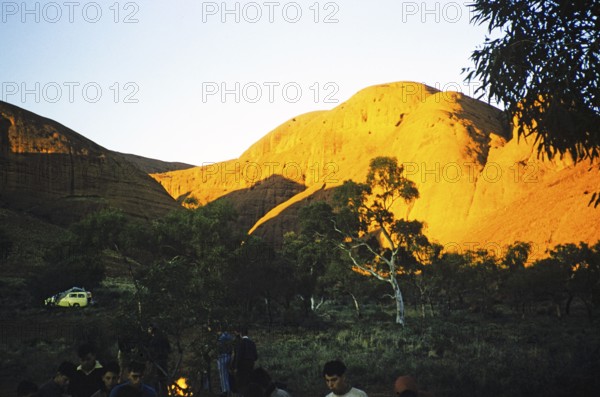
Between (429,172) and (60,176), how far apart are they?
210 feet

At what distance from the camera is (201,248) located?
36469mm

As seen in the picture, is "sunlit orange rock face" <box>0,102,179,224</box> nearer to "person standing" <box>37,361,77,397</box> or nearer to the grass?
the grass

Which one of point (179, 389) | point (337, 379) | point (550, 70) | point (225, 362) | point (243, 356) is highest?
point (550, 70)

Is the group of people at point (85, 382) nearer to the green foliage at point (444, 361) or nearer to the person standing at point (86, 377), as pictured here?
the person standing at point (86, 377)

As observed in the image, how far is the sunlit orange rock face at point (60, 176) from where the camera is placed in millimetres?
88875

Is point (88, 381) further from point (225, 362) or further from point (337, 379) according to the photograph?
point (225, 362)

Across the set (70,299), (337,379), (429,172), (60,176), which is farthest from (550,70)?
(60,176)

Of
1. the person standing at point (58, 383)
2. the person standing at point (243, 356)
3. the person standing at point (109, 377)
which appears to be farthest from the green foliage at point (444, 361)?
the person standing at point (58, 383)

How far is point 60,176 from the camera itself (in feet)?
315

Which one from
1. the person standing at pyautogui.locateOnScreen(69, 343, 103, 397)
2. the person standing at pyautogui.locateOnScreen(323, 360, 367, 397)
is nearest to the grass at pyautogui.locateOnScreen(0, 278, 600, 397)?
the person standing at pyautogui.locateOnScreen(69, 343, 103, 397)

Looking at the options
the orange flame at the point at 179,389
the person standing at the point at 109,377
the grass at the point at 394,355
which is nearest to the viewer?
the person standing at the point at 109,377

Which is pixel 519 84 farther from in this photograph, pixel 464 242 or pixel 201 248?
pixel 464 242

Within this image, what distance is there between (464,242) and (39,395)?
A: 73.5m

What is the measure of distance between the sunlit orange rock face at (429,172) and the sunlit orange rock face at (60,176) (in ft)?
88.5
